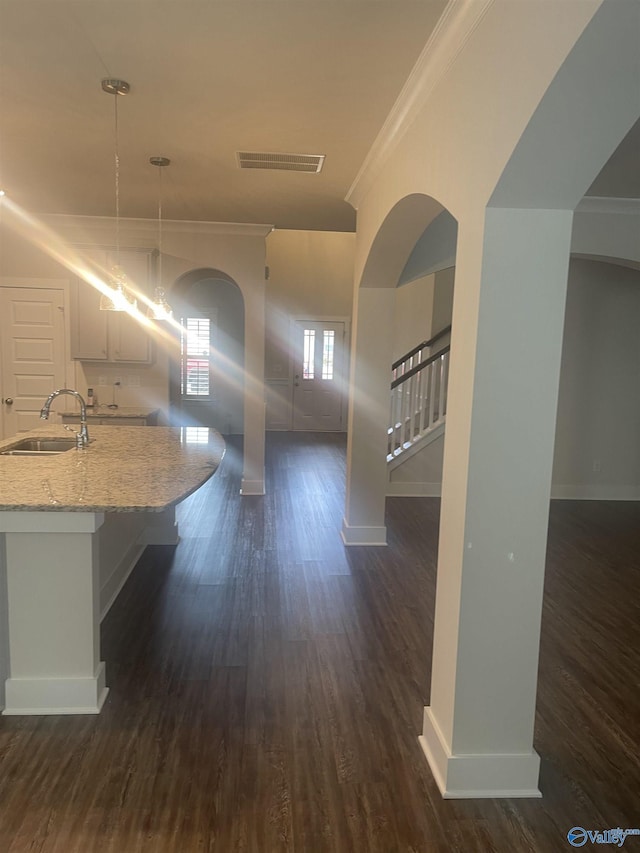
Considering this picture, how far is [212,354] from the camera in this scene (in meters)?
10.2

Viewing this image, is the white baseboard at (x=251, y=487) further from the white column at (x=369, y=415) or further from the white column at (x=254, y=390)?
the white column at (x=369, y=415)

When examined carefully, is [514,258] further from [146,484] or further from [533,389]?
[146,484]

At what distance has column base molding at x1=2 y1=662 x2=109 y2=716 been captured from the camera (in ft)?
8.19

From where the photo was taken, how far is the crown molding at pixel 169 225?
5.80m

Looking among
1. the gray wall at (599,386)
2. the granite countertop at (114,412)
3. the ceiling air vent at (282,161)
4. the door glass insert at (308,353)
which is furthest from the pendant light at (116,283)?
the door glass insert at (308,353)

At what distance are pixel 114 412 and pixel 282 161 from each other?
2961 millimetres

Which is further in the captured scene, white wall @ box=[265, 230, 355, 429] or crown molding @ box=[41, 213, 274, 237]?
white wall @ box=[265, 230, 355, 429]

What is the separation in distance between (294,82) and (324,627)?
2.82m

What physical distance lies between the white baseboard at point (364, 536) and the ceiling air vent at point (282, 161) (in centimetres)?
273

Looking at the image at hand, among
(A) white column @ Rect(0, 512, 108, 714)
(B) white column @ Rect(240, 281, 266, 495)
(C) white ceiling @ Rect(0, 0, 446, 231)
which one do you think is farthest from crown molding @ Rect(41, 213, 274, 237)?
(A) white column @ Rect(0, 512, 108, 714)

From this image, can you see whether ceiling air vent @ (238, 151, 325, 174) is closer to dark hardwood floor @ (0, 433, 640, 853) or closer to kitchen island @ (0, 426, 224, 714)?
kitchen island @ (0, 426, 224, 714)

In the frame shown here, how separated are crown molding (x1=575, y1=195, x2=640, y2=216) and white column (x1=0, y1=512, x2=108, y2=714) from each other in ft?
13.4

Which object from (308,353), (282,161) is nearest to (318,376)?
(308,353)

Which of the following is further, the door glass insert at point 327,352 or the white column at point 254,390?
the door glass insert at point 327,352
